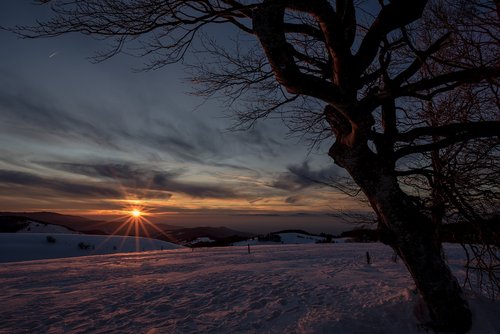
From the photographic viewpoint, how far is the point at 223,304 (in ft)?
24.8

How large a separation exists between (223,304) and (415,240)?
4836mm

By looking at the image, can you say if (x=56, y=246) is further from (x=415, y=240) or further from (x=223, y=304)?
(x=415, y=240)

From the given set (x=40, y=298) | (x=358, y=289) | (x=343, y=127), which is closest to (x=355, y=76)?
(x=343, y=127)

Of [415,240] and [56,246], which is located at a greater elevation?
[415,240]

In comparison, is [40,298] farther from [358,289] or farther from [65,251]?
[65,251]

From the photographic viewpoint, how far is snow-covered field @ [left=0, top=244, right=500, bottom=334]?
541 centimetres

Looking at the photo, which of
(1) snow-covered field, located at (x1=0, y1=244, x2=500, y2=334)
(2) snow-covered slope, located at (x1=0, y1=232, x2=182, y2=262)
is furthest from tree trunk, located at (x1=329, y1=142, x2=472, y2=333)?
(2) snow-covered slope, located at (x1=0, y1=232, x2=182, y2=262)

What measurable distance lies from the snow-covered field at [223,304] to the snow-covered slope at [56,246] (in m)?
18.8

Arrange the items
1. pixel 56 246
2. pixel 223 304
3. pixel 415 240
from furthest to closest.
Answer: pixel 56 246
pixel 223 304
pixel 415 240

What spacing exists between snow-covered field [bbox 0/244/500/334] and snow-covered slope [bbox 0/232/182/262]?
18.8 m

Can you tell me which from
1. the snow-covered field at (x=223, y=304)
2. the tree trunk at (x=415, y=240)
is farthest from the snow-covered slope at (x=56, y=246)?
the tree trunk at (x=415, y=240)

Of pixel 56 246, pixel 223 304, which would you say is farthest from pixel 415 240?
pixel 56 246

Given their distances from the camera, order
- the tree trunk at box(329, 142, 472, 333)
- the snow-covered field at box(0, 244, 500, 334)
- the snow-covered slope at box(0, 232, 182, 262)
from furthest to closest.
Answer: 1. the snow-covered slope at box(0, 232, 182, 262)
2. the snow-covered field at box(0, 244, 500, 334)
3. the tree trunk at box(329, 142, 472, 333)

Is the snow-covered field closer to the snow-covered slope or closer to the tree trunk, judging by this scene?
the tree trunk
